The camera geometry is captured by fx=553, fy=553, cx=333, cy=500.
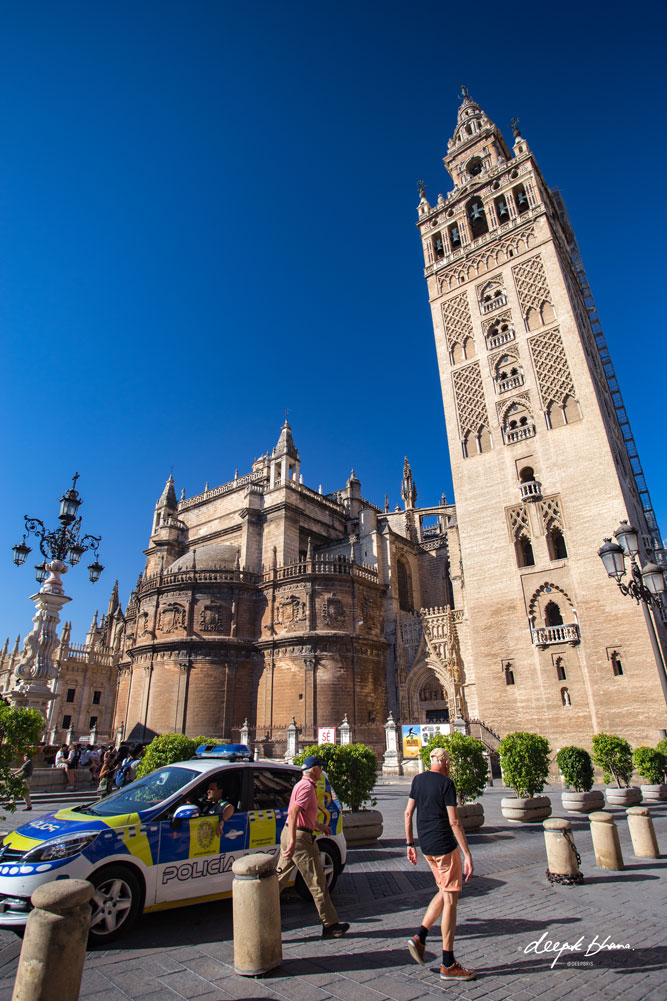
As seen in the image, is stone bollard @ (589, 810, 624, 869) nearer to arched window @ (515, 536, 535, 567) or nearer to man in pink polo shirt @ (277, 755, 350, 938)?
man in pink polo shirt @ (277, 755, 350, 938)

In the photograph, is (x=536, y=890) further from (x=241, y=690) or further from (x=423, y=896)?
(x=241, y=690)

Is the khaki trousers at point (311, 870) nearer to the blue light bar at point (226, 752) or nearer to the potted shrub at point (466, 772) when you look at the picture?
the blue light bar at point (226, 752)

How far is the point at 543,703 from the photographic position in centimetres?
2142

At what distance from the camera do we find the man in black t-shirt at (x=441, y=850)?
4.21 metres

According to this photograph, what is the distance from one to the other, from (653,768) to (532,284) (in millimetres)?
22068

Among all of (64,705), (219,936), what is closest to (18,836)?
(219,936)

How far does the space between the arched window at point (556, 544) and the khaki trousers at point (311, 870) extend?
65.3 feet

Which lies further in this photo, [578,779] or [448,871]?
[578,779]

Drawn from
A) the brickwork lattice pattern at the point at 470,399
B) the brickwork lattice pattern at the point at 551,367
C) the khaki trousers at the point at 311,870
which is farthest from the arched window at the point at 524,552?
the khaki trousers at the point at 311,870

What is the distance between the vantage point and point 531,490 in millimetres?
24062

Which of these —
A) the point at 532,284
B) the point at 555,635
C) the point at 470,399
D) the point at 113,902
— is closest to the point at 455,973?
the point at 113,902

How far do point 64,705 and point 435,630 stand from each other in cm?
3228

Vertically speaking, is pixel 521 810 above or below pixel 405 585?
below

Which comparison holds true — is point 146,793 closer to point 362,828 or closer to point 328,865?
point 328,865
